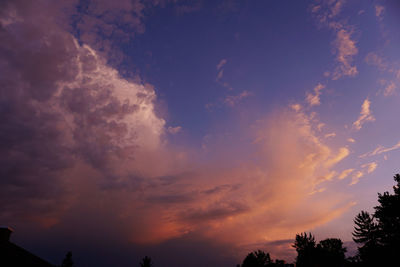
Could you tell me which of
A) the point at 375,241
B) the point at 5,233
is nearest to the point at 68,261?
the point at 5,233

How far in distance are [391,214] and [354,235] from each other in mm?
15729

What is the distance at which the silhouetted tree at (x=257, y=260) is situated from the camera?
310ft

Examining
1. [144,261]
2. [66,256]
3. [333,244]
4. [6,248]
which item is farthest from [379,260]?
[66,256]

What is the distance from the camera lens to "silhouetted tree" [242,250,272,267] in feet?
310

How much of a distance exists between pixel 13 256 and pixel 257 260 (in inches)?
3774

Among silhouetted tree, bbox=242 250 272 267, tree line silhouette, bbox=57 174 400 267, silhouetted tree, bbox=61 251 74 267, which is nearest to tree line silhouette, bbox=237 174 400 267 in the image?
tree line silhouette, bbox=57 174 400 267

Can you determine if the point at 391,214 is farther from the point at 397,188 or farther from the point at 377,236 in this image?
the point at 377,236

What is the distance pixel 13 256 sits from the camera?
20531 millimetres

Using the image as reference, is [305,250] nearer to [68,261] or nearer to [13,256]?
[13,256]

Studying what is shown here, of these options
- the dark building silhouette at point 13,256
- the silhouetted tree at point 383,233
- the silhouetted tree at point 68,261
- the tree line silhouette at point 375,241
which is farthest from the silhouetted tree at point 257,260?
the dark building silhouette at point 13,256

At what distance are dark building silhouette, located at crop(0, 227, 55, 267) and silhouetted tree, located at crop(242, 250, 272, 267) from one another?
8872cm

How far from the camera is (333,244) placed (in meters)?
85.7

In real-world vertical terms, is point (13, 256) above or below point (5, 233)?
below

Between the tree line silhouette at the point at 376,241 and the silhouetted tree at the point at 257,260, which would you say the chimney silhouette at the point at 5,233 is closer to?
the tree line silhouette at the point at 376,241
